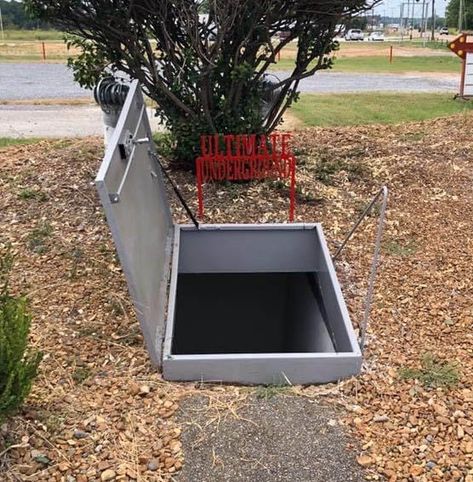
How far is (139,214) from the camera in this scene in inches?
150

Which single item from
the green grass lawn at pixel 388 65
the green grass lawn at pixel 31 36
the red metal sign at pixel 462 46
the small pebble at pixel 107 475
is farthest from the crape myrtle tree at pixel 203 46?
the green grass lawn at pixel 31 36

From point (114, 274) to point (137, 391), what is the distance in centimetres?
132

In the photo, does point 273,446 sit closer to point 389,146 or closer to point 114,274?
point 114,274

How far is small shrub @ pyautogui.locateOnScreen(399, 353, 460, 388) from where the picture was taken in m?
3.56

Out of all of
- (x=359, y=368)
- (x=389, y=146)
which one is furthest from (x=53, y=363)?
(x=389, y=146)

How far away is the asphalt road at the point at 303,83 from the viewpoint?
16.1 meters

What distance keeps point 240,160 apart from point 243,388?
2.65m

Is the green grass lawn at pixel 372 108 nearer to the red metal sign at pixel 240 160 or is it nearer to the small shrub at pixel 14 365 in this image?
the red metal sign at pixel 240 160

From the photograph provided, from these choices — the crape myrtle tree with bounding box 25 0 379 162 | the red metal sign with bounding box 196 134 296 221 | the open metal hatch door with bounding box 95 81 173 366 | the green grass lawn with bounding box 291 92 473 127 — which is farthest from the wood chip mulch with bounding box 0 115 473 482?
the green grass lawn with bounding box 291 92 473 127

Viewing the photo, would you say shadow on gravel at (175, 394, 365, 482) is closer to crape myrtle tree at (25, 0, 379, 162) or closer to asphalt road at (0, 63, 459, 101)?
crape myrtle tree at (25, 0, 379, 162)

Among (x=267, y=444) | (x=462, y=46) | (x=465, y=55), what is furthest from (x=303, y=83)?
(x=267, y=444)

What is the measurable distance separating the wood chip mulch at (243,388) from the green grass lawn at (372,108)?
11.8 feet

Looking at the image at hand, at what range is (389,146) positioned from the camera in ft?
24.2

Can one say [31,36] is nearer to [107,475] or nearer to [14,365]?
[14,365]
